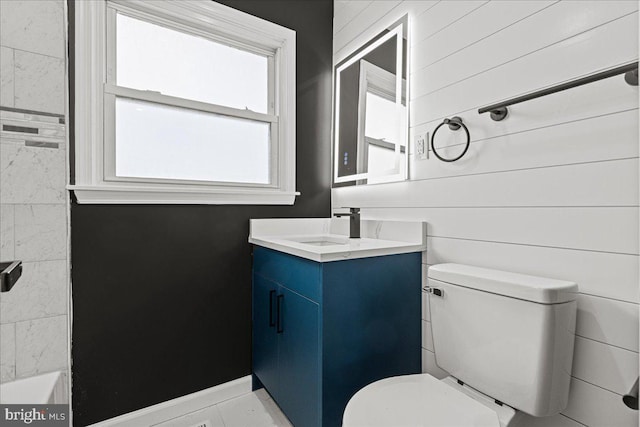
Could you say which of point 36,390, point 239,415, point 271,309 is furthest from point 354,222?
point 36,390

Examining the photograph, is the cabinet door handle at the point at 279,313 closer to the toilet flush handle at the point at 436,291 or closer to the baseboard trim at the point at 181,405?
the baseboard trim at the point at 181,405

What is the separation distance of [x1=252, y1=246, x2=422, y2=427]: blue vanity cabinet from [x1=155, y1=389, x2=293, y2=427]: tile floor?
0.43ft

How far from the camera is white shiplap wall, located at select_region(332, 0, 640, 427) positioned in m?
0.89

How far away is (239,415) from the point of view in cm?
162

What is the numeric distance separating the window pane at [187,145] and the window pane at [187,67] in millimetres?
110

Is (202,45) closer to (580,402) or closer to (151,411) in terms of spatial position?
(151,411)

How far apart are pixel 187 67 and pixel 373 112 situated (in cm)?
109

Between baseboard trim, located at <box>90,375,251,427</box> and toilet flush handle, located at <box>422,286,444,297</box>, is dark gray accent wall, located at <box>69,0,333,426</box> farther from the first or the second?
toilet flush handle, located at <box>422,286,444,297</box>

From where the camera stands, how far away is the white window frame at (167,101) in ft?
4.62

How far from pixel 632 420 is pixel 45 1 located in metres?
2.56

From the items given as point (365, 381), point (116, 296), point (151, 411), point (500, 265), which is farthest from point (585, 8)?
point (151, 411)

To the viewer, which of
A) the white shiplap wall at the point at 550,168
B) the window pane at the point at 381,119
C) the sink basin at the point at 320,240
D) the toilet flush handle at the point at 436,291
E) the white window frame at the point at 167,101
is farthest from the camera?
the sink basin at the point at 320,240

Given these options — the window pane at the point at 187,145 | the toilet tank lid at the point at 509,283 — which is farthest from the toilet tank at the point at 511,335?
the window pane at the point at 187,145

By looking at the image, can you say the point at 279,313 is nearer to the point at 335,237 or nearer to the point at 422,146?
the point at 335,237
